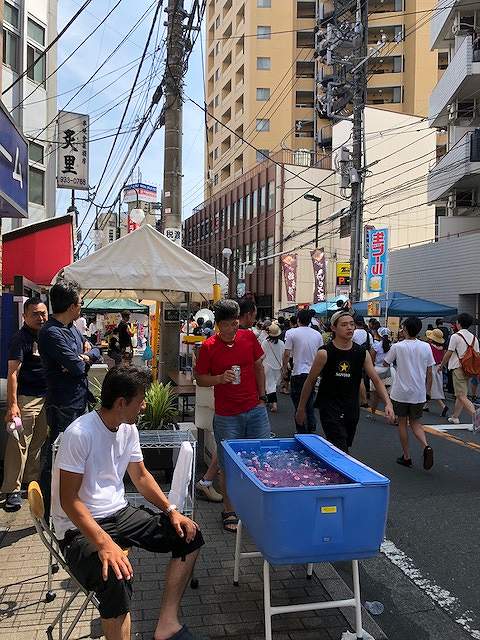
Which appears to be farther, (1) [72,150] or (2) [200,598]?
(1) [72,150]

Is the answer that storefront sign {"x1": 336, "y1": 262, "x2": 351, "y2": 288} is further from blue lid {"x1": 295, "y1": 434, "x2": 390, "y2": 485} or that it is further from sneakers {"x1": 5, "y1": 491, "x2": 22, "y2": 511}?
blue lid {"x1": 295, "y1": 434, "x2": 390, "y2": 485}

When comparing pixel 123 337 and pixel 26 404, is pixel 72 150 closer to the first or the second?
pixel 123 337

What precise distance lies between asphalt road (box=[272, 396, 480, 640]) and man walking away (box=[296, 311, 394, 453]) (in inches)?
40.4

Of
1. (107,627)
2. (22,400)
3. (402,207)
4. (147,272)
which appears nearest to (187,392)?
(147,272)

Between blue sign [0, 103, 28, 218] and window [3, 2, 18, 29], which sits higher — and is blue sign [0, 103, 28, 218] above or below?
below

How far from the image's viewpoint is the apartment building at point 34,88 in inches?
659

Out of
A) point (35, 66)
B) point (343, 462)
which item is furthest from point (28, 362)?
point (35, 66)

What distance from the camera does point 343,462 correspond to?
3465 mm

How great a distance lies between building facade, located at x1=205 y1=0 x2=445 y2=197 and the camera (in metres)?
46.7

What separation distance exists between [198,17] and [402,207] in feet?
104

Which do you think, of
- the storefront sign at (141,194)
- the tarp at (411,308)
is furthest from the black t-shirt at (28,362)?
the storefront sign at (141,194)

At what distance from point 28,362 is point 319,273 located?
81.2 feet

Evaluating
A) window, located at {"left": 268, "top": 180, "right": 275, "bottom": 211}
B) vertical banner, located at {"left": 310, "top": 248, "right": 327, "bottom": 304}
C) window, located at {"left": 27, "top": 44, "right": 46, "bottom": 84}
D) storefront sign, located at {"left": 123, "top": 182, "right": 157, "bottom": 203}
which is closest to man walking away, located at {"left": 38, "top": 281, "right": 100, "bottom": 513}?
window, located at {"left": 27, "top": 44, "right": 46, "bottom": 84}

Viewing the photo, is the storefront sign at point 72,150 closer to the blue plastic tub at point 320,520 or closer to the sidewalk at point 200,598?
the sidewalk at point 200,598
